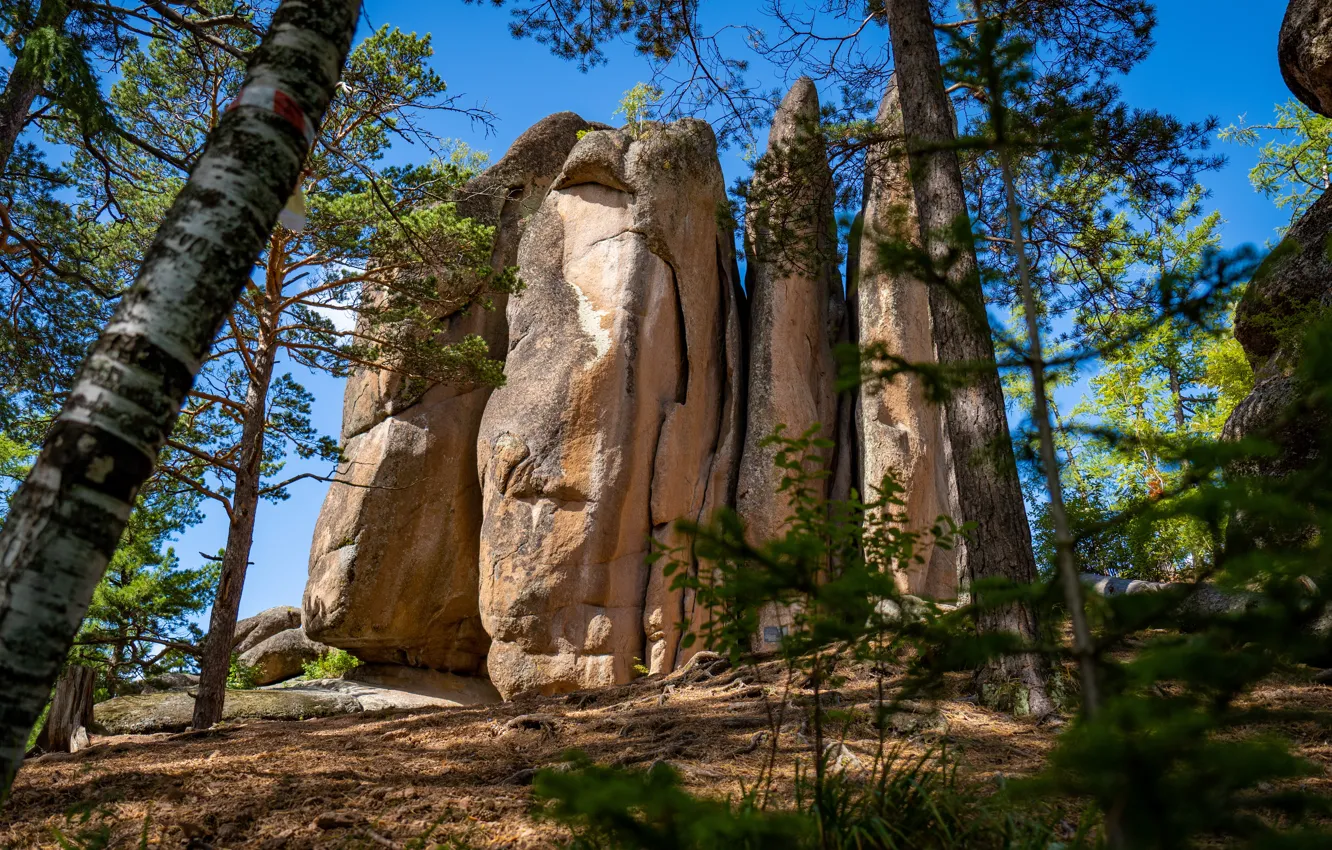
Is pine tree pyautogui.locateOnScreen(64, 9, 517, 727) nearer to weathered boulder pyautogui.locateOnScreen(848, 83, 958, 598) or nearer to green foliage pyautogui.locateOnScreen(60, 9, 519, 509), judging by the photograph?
green foliage pyautogui.locateOnScreen(60, 9, 519, 509)

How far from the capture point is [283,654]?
16.8 meters

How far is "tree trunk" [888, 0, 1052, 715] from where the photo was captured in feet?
17.0

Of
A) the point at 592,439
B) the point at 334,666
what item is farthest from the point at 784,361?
the point at 334,666

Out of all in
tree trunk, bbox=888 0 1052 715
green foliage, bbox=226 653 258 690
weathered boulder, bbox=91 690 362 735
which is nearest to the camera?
tree trunk, bbox=888 0 1052 715

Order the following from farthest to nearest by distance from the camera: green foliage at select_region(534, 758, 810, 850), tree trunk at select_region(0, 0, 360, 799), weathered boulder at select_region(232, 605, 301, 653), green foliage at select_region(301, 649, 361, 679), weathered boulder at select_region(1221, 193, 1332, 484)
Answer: weathered boulder at select_region(232, 605, 301, 653)
green foliage at select_region(301, 649, 361, 679)
weathered boulder at select_region(1221, 193, 1332, 484)
tree trunk at select_region(0, 0, 360, 799)
green foliage at select_region(534, 758, 810, 850)

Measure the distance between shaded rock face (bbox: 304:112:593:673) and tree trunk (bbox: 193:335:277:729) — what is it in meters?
3.52

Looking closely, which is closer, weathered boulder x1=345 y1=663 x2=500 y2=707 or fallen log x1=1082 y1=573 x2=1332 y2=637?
fallen log x1=1082 y1=573 x2=1332 y2=637

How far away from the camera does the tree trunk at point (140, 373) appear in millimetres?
2012

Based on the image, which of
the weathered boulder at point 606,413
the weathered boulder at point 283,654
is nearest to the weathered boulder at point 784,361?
the weathered boulder at point 606,413

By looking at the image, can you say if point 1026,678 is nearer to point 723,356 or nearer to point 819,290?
point 723,356

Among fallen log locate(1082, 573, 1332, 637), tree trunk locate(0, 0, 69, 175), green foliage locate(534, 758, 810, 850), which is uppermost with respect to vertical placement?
tree trunk locate(0, 0, 69, 175)


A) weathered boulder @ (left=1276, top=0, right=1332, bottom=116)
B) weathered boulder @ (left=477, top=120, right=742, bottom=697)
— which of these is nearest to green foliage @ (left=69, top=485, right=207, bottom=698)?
weathered boulder @ (left=477, top=120, right=742, bottom=697)

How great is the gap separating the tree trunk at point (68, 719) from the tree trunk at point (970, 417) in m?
6.94

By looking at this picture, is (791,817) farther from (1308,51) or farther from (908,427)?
(908,427)
